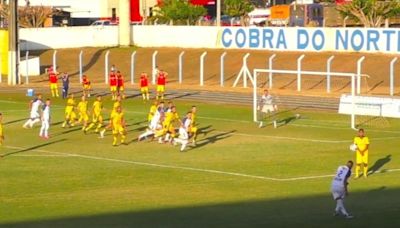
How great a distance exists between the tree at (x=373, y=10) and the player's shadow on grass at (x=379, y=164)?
4928 centimetres

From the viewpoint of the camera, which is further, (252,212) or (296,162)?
(296,162)

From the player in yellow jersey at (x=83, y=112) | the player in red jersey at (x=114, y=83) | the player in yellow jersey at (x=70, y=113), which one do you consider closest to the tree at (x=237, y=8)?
the player in red jersey at (x=114, y=83)

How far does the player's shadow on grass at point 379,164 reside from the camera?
36650 mm

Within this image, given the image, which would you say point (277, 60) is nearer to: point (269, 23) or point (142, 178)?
point (269, 23)

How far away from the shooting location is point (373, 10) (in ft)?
290

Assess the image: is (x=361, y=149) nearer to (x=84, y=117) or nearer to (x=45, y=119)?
(x=45, y=119)

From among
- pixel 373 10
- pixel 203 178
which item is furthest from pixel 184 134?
pixel 373 10

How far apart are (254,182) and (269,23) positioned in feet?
236

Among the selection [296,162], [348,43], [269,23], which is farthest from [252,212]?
[269,23]

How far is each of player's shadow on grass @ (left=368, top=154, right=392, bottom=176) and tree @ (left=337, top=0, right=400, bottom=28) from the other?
4928cm

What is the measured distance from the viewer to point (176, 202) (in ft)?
101

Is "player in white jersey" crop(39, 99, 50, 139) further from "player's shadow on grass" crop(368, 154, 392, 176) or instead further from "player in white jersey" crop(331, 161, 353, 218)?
"player in white jersey" crop(331, 161, 353, 218)

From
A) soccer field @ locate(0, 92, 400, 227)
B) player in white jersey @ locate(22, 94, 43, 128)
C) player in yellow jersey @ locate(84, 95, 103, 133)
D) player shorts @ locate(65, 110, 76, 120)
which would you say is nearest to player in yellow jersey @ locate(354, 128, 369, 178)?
soccer field @ locate(0, 92, 400, 227)

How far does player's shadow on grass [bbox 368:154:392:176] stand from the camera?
3665cm
